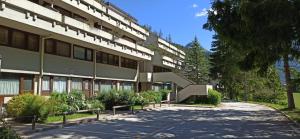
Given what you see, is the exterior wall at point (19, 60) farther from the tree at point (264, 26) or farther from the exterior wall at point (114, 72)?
the tree at point (264, 26)

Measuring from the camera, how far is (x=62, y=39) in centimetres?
3194

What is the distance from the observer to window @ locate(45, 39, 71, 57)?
30688mm

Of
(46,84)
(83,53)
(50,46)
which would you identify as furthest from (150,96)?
(46,84)

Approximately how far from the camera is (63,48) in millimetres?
33094

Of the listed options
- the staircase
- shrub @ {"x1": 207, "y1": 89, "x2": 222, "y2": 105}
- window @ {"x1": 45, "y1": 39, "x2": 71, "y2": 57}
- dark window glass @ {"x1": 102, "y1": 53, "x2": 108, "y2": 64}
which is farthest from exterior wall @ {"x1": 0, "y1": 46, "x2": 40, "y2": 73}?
shrub @ {"x1": 207, "y1": 89, "x2": 222, "y2": 105}

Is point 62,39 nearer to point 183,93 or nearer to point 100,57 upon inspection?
point 100,57

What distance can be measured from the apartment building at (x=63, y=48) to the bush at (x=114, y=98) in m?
2.56

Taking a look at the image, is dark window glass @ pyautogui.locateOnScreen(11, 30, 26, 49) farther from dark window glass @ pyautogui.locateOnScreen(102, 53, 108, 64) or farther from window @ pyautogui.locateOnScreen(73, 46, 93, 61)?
dark window glass @ pyautogui.locateOnScreen(102, 53, 108, 64)

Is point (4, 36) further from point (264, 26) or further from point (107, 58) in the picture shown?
point (107, 58)

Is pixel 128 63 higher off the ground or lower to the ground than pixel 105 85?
higher

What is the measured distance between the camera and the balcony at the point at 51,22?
23231 millimetres

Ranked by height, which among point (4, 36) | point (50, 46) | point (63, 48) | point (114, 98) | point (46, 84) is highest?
point (63, 48)

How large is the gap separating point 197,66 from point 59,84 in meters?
58.8

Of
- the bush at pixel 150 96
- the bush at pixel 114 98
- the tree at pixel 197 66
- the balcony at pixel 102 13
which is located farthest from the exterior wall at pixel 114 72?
the tree at pixel 197 66
